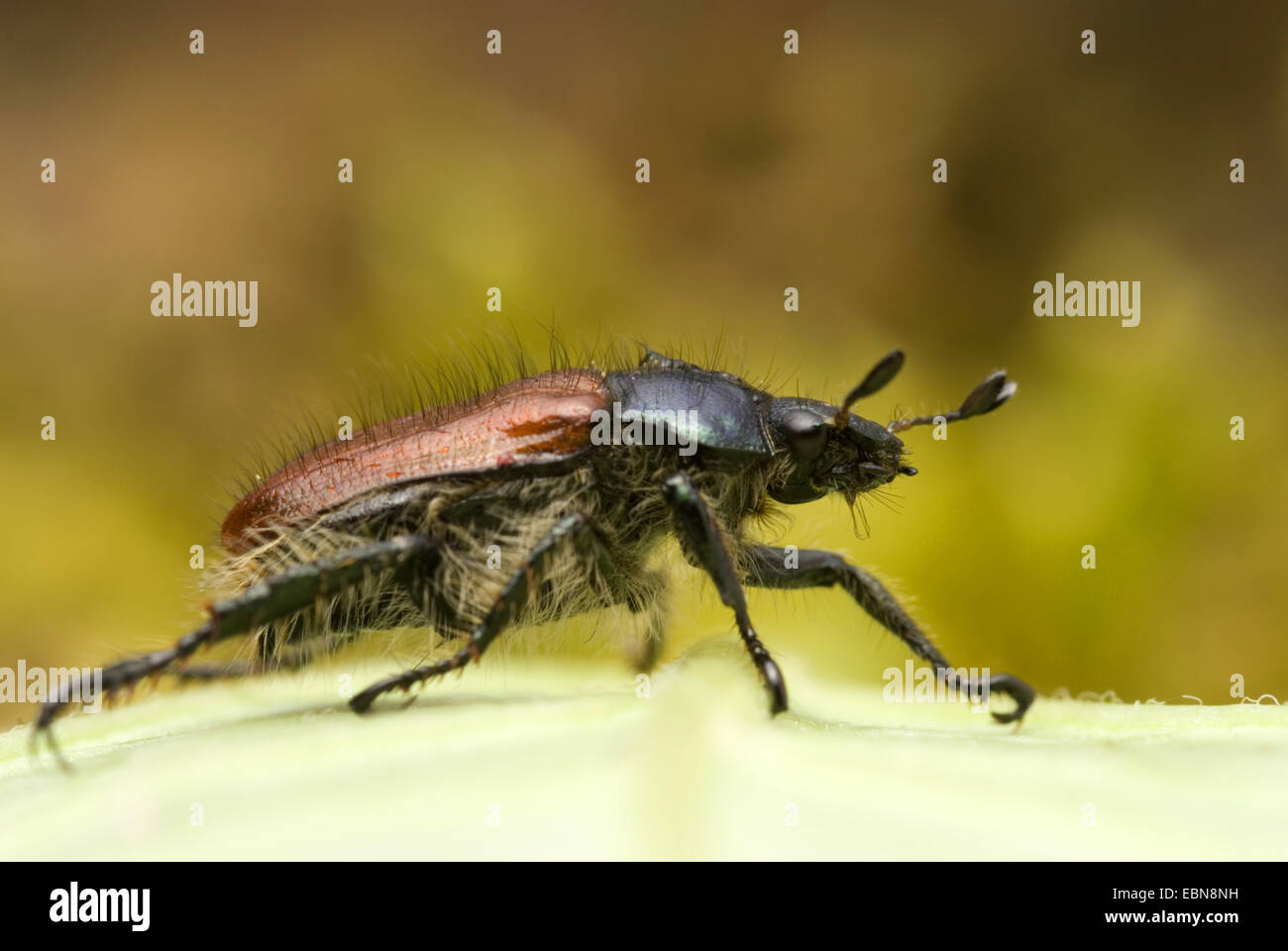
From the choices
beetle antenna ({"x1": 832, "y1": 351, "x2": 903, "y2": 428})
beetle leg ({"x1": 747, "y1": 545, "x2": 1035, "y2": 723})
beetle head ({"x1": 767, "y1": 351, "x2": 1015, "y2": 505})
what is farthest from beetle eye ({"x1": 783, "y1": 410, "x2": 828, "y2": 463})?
beetle leg ({"x1": 747, "y1": 545, "x2": 1035, "y2": 723})

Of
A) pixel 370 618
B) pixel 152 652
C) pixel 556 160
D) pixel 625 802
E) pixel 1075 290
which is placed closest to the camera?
pixel 625 802

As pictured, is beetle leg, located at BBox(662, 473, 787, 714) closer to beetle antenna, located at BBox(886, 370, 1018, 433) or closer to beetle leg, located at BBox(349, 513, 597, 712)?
beetle leg, located at BBox(349, 513, 597, 712)

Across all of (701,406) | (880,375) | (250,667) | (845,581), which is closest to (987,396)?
(880,375)

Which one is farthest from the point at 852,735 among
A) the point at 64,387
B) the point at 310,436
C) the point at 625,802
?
the point at 64,387

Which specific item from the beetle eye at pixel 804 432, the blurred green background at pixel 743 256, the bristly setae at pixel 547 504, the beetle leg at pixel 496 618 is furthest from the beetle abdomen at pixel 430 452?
the blurred green background at pixel 743 256

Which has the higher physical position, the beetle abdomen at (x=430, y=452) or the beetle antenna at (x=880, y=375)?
the beetle antenna at (x=880, y=375)

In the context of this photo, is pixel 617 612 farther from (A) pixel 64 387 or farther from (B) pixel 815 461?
(A) pixel 64 387

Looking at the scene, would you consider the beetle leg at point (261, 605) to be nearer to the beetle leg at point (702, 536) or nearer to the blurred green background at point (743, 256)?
the beetle leg at point (702, 536)

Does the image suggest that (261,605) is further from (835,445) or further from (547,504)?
(835,445)
